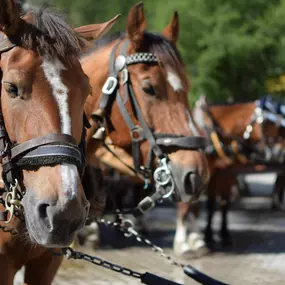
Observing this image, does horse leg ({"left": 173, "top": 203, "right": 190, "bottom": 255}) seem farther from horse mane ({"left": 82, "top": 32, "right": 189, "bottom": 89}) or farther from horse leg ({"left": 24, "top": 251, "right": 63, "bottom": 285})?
horse leg ({"left": 24, "top": 251, "right": 63, "bottom": 285})

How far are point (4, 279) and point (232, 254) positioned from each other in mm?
5401

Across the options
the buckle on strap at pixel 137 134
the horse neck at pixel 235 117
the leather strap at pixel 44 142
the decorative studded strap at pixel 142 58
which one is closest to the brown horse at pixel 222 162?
the horse neck at pixel 235 117

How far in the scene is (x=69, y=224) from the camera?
227 cm

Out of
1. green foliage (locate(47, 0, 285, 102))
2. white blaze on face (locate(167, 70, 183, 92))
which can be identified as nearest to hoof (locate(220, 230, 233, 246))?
white blaze on face (locate(167, 70, 183, 92))

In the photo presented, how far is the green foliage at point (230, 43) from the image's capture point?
16.0 m

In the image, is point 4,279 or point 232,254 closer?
point 4,279

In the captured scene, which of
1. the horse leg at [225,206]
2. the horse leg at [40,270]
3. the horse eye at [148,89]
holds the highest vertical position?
the horse eye at [148,89]

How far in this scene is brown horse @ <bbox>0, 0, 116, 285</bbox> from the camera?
2.27 meters

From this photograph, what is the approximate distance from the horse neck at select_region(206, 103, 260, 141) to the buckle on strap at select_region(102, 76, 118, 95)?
5.01 meters

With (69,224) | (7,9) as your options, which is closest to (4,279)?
(69,224)

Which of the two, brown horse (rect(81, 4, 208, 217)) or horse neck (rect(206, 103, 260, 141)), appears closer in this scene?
brown horse (rect(81, 4, 208, 217))

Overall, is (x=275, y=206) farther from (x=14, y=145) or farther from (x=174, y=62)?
(x=14, y=145)

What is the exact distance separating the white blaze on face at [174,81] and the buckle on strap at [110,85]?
0.39 m

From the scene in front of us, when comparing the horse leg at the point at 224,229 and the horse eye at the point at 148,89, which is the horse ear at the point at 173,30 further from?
the horse leg at the point at 224,229
